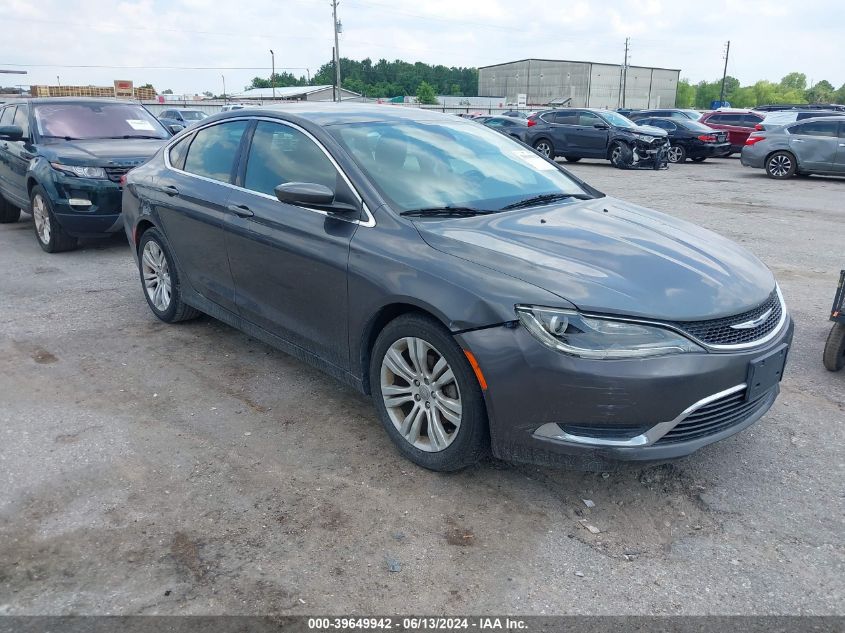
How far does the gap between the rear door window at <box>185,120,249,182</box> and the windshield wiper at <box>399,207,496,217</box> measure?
1.59 m

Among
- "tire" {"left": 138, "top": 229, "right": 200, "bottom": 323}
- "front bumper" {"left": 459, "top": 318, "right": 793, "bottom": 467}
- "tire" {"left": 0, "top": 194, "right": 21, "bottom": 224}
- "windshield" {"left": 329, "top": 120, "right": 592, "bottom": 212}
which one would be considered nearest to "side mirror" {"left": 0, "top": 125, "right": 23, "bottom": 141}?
"tire" {"left": 0, "top": 194, "right": 21, "bottom": 224}

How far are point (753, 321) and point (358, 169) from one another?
2.08 m

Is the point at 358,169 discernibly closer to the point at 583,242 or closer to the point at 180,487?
the point at 583,242

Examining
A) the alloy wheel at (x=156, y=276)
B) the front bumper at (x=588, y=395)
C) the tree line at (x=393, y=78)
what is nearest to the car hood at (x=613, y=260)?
the front bumper at (x=588, y=395)

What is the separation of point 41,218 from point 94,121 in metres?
1.48

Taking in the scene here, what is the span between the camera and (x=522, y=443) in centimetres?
301

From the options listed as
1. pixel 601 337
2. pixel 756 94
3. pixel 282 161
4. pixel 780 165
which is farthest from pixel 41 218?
pixel 756 94

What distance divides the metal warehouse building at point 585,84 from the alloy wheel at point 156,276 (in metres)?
86.1

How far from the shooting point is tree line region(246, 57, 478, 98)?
118438 millimetres

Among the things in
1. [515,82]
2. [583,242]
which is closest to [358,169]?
[583,242]

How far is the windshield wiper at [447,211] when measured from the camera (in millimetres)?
3584

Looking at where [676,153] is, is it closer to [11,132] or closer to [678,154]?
[678,154]

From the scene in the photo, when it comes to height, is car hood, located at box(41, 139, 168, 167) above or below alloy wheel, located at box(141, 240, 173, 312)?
above

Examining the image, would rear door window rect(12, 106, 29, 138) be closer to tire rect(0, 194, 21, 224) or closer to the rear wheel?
tire rect(0, 194, 21, 224)
